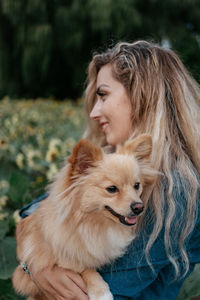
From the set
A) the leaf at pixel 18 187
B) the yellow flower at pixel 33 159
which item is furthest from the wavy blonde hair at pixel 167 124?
the yellow flower at pixel 33 159

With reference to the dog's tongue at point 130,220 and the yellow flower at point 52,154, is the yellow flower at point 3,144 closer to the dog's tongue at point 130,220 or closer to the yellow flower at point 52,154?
the yellow flower at point 52,154

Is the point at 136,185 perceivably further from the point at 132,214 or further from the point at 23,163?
the point at 23,163

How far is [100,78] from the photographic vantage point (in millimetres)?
2631

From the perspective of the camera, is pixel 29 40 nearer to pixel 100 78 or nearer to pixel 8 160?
pixel 8 160

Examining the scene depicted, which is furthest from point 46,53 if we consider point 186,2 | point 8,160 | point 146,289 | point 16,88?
point 146,289

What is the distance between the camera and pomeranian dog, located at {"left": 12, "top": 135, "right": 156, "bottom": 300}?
201cm

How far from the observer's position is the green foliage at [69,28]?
12.2 metres

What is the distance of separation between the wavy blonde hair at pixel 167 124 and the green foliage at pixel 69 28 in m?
9.18

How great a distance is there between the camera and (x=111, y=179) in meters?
2.01

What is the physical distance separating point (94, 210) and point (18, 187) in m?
1.35

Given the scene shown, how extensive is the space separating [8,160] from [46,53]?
377 inches

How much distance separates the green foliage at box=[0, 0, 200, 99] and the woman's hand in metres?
9.97

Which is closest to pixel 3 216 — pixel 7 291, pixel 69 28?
pixel 7 291

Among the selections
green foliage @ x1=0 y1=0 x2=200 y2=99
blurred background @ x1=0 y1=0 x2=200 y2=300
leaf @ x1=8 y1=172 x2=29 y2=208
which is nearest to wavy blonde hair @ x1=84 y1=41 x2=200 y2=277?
leaf @ x1=8 y1=172 x2=29 y2=208
